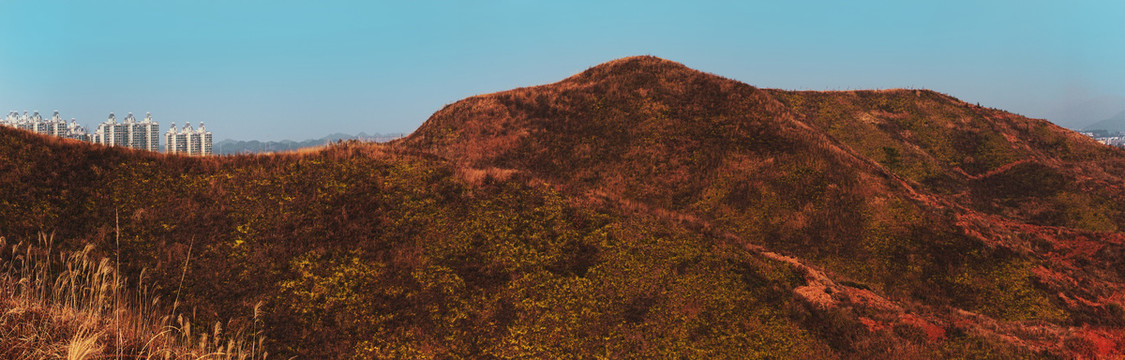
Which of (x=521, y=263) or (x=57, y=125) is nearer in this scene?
(x=521, y=263)

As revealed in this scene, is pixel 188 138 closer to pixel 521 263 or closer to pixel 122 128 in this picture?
pixel 122 128

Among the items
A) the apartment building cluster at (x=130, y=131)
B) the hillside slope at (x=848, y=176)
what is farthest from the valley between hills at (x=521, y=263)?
the apartment building cluster at (x=130, y=131)

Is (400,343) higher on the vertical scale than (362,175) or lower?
lower

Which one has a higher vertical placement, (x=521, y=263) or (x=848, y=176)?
(x=848, y=176)

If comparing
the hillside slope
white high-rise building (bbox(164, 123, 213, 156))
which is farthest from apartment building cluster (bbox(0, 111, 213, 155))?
the hillside slope

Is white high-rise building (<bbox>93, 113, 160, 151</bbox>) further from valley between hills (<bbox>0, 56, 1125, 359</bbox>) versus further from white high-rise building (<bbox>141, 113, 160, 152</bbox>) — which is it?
valley between hills (<bbox>0, 56, 1125, 359</bbox>)

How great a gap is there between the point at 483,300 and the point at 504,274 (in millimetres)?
1138

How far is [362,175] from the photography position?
1641 centimetres

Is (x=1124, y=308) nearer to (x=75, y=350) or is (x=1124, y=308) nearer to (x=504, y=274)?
(x=504, y=274)

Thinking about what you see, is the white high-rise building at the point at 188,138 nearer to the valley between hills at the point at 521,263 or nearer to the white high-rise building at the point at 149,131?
the white high-rise building at the point at 149,131

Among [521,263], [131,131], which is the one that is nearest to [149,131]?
[131,131]

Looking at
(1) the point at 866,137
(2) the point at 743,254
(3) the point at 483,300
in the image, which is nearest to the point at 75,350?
(3) the point at 483,300

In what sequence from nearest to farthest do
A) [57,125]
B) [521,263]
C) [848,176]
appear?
1. [521,263]
2. [848,176]
3. [57,125]

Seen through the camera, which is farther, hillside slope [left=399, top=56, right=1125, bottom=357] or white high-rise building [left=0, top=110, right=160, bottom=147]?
white high-rise building [left=0, top=110, right=160, bottom=147]
